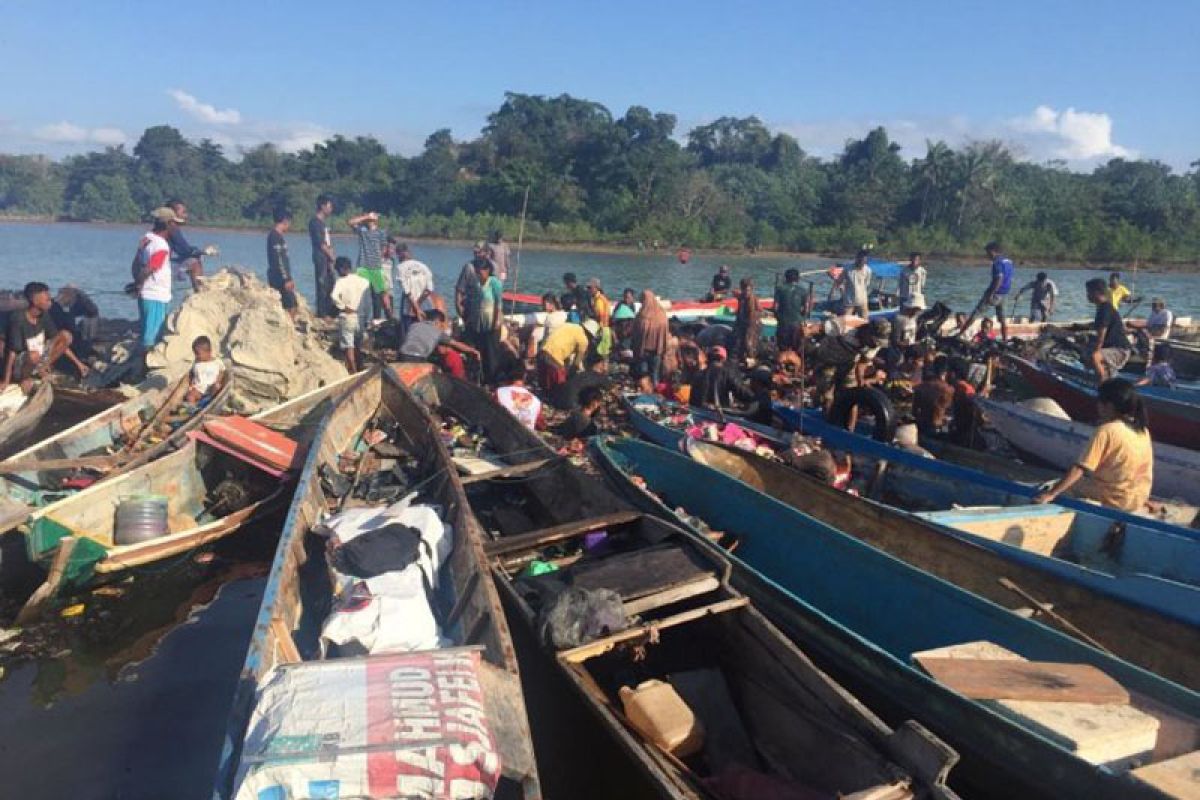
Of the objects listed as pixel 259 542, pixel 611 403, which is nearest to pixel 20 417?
pixel 259 542

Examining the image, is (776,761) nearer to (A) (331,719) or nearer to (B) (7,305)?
(A) (331,719)

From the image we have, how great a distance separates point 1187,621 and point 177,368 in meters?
10.8

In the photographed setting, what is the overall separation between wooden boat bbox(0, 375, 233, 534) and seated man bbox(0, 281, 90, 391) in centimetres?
220

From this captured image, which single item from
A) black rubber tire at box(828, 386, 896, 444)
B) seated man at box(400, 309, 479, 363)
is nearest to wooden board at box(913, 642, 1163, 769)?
black rubber tire at box(828, 386, 896, 444)

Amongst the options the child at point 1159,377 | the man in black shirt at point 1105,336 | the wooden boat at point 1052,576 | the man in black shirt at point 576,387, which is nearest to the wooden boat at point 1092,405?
the man in black shirt at point 1105,336

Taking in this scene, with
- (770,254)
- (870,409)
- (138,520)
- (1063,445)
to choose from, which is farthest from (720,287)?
(770,254)

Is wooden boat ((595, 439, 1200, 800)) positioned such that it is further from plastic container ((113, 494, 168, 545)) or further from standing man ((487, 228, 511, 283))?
standing man ((487, 228, 511, 283))

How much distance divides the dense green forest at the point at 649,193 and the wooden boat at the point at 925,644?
4713 centimetres

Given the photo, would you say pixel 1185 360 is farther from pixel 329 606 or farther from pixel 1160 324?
pixel 329 606

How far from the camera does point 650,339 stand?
1168cm

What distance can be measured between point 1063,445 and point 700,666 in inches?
252

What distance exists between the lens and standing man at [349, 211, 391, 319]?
47.5 ft

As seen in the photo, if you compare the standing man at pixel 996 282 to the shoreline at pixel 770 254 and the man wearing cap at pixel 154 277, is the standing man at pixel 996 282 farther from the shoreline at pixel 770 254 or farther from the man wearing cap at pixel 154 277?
the shoreline at pixel 770 254

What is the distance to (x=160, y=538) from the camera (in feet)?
19.6
